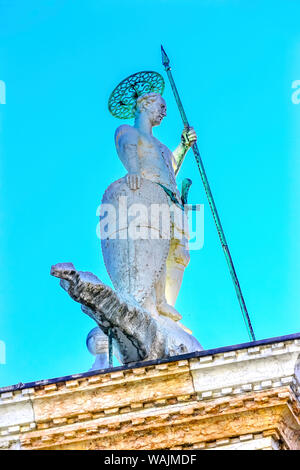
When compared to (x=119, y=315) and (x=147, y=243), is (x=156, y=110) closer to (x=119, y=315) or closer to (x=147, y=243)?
(x=147, y=243)

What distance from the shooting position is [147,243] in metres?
12.6

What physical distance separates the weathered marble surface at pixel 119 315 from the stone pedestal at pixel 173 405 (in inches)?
30.5

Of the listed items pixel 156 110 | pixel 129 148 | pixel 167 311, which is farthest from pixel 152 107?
pixel 167 311

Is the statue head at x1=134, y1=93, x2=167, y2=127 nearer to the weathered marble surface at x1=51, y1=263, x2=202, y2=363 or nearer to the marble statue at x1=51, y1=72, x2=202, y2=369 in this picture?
the marble statue at x1=51, y1=72, x2=202, y2=369

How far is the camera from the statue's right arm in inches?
535

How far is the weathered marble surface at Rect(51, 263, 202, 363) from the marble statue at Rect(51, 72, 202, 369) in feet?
0.04

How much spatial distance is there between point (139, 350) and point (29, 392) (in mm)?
1208

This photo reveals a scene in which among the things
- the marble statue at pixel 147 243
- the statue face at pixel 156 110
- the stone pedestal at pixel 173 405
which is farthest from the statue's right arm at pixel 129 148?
the stone pedestal at pixel 173 405

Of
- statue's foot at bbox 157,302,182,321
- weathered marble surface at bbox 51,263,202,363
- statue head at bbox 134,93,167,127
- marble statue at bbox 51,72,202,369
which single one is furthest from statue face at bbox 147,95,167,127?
weathered marble surface at bbox 51,263,202,363

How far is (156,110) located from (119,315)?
4806mm

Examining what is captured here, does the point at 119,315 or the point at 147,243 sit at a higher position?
the point at 147,243

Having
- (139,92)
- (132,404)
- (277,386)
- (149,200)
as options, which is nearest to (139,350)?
(132,404)

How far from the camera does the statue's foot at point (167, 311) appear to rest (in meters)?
12.7

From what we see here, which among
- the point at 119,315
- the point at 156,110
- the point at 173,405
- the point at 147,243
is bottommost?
the point at 173,405
